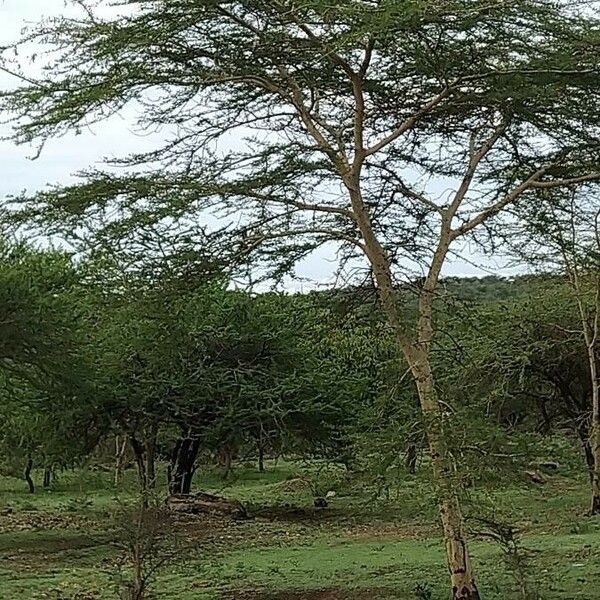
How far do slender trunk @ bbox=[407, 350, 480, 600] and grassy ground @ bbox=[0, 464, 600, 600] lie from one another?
0.61 ft

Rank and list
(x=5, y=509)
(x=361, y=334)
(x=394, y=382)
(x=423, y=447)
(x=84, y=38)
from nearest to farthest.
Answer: (x=84, y=38) < (x=423, y=447) < (x=394, y=382) < (x=361, y=334) < (x=5, y=509)

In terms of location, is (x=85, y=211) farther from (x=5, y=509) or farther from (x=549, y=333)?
(x=5, y=509)

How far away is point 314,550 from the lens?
13.0 meters

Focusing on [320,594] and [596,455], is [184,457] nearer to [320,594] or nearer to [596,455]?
[596,455]

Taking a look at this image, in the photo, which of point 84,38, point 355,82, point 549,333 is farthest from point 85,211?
point 549,333

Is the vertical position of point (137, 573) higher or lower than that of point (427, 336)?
lower

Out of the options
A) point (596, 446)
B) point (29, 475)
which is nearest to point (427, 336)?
point (596, 446)

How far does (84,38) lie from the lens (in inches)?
268

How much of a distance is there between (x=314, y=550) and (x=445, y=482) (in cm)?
674

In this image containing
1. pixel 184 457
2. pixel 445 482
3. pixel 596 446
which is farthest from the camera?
pixel 184 457

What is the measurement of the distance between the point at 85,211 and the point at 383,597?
4085mm

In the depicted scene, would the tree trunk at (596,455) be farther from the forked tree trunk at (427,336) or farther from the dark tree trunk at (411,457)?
the dark tree trunk at (411,457)

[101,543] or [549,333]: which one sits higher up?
[549,333]

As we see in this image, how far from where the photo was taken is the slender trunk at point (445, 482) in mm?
6730
